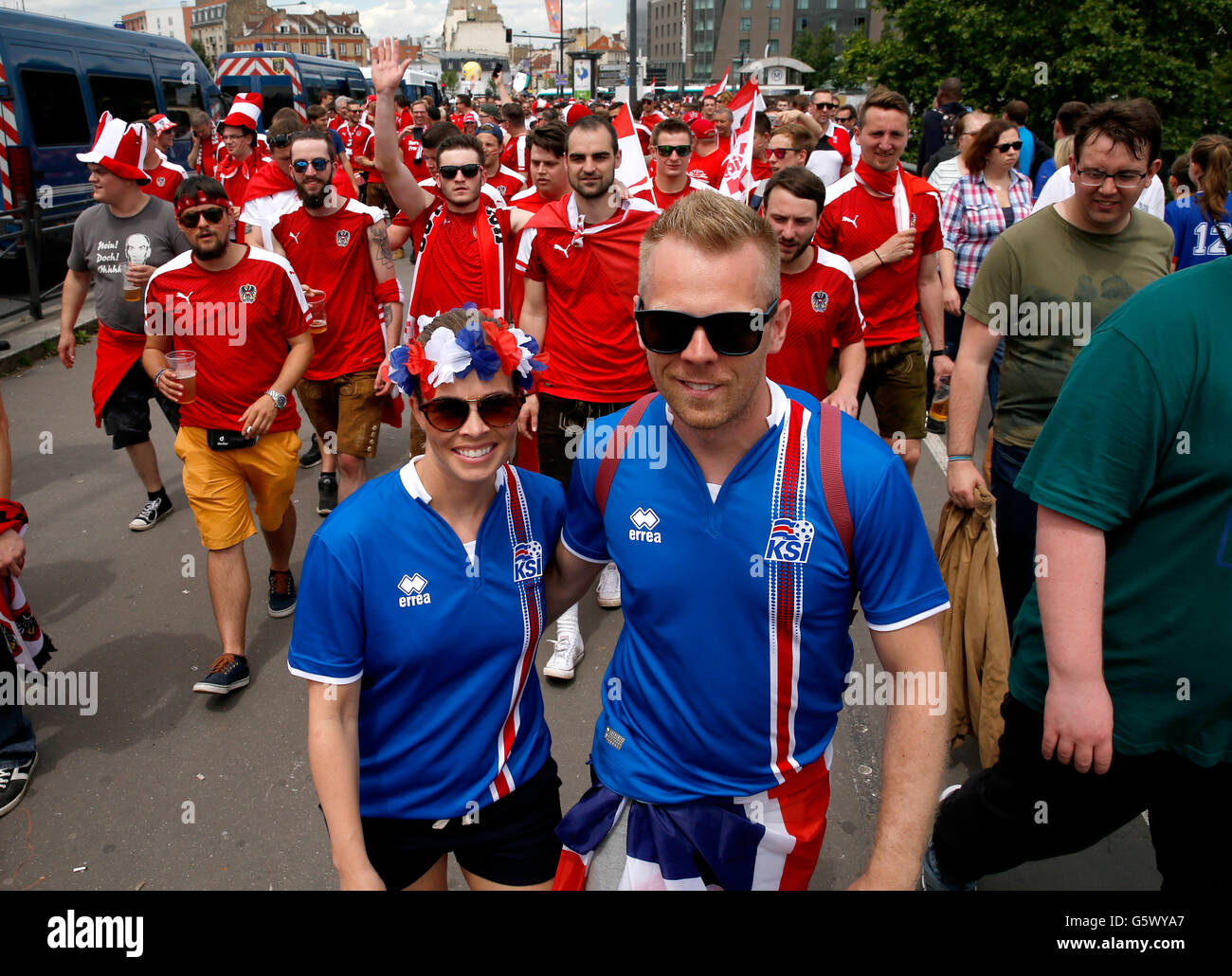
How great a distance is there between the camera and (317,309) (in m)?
5.84

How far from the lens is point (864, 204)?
18.6ft

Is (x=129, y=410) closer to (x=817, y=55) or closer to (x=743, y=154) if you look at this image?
(x=743, y=154)

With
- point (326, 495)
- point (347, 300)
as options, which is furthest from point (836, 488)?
point (326, 495)

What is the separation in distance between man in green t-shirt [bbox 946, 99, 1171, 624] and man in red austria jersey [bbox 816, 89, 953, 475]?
182cm

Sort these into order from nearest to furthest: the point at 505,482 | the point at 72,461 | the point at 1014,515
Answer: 1. the point at 505,482
2. the point at 1014,515
3. the point at 72,461

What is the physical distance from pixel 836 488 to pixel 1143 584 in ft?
2.63

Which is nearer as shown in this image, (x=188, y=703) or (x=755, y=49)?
(x=188, y=703)

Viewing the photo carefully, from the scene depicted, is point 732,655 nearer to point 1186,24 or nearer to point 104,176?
point 104,176

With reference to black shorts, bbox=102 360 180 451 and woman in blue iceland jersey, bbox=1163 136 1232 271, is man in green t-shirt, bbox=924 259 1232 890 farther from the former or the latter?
black shorts, bbox=102 360 180 451

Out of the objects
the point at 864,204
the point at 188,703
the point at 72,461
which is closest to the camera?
the point at 188,703

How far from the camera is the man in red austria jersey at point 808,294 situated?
459 centimetres

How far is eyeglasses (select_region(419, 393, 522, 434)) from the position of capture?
225 centimetres

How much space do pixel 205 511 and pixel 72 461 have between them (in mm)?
3574
